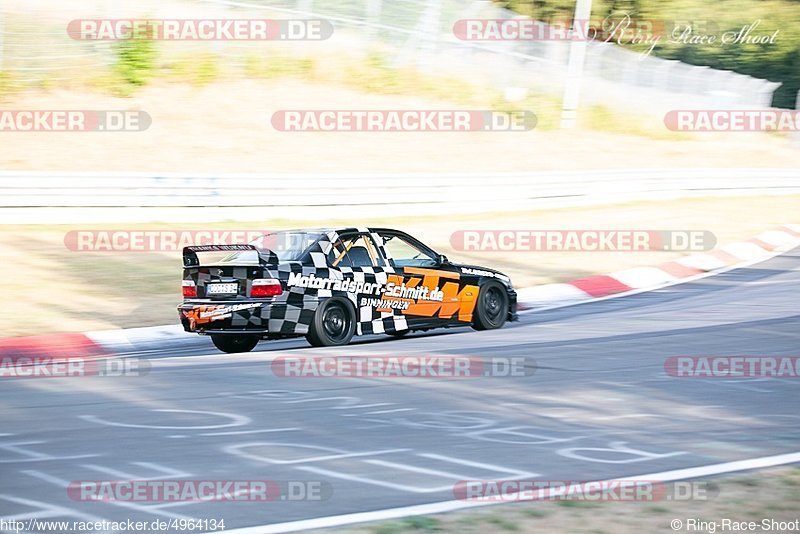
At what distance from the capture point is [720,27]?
57781mm

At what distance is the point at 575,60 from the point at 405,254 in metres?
23.0

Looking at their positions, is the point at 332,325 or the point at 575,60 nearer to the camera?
the point at 332,325

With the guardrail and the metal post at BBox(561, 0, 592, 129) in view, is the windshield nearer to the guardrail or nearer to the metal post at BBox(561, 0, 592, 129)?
the guardrail

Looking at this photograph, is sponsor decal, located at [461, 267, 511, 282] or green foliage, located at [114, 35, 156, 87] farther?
green foliage, located at [114, 35, 156, 87]

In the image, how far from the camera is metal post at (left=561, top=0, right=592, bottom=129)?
109ft

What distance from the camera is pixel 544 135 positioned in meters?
34.2

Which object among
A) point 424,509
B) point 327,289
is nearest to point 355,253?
point 327,289

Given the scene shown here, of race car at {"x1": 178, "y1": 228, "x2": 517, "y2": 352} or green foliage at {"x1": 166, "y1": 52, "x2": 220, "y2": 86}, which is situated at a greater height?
green foliage at {"x1": 166, "y1": 52, "x2": 220, "y2": 86}

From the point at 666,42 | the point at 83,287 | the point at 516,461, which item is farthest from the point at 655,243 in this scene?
the point at 666,42

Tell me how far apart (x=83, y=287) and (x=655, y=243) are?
11.3 metres

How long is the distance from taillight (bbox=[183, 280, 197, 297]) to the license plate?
0.18 meters
